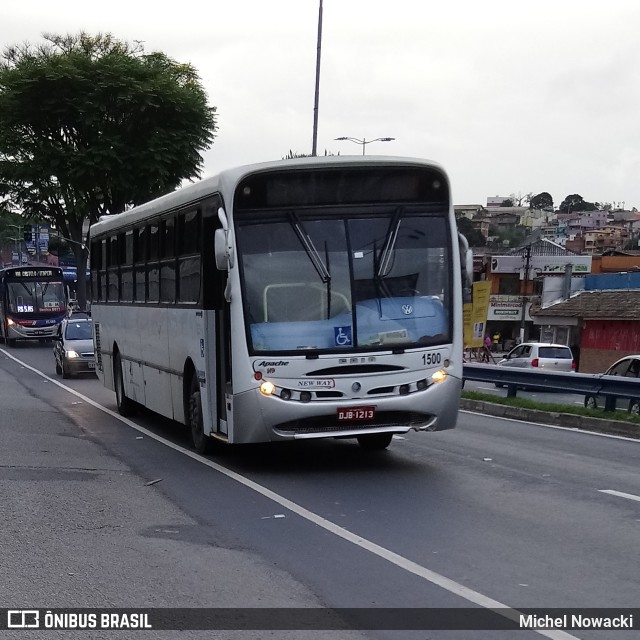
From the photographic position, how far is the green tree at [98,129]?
155 ft

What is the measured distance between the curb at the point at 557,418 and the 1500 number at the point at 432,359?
21.0 ft

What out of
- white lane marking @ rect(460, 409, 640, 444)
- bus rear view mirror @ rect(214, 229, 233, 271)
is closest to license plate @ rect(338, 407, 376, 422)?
bus rear view mirror @ rect(214, 229, 233, 271)

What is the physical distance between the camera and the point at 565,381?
65.8 ft

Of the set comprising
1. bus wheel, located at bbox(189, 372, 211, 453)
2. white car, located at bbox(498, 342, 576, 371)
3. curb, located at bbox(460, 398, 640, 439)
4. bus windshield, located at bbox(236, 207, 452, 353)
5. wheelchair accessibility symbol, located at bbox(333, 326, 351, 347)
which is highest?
bus windshield, located at bbox(236, 207, 452, 353)

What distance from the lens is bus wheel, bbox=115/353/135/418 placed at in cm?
1841

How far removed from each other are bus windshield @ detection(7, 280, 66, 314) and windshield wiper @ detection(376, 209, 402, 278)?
3970 centimetres

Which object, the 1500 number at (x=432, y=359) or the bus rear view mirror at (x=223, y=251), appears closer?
the bus rear view mirror at (x=223, y=251)

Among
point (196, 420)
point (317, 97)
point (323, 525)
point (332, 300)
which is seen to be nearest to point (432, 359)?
point (332, 300)

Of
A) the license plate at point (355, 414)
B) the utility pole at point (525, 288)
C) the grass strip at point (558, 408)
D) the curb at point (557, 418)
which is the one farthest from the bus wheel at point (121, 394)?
the utility pole at point (525, 288)

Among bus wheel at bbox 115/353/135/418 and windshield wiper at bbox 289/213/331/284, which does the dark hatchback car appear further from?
windshield wiper at bbox 289/213/331/284

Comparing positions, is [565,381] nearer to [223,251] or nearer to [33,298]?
[223,251]

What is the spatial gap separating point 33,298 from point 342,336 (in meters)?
40.0

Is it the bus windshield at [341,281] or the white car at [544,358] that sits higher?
the bus windshield at [341,281]

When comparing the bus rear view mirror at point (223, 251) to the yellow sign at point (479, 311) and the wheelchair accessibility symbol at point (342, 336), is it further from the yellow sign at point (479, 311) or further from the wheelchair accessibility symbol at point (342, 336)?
the yellow sign at point (479, 311)
